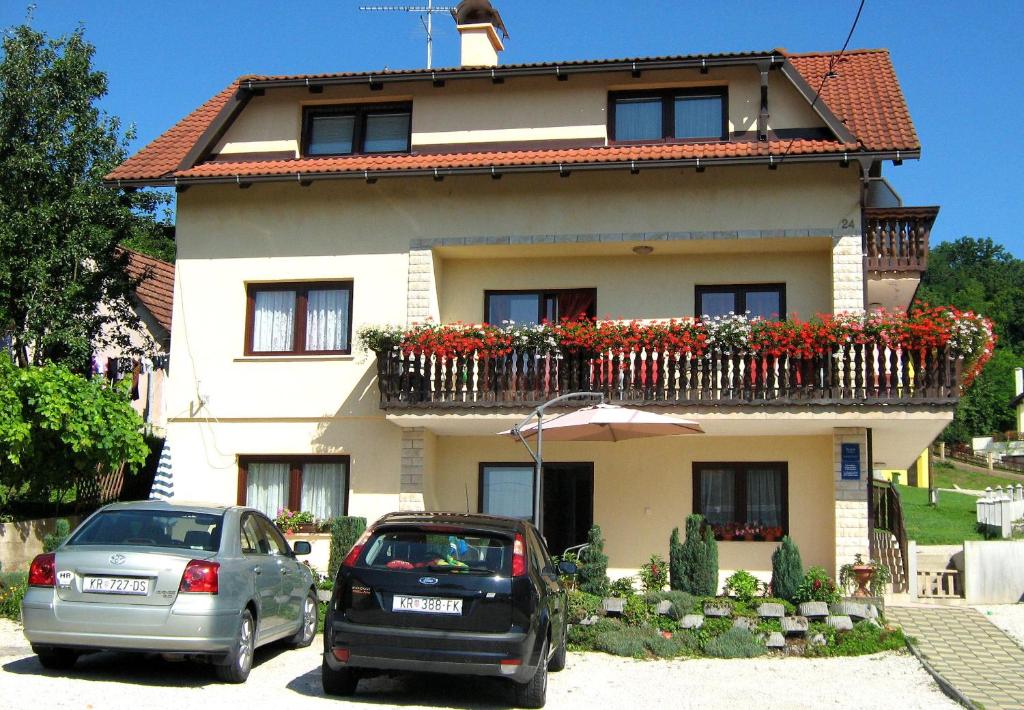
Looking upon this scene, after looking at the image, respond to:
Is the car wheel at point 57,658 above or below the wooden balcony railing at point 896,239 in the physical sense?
below

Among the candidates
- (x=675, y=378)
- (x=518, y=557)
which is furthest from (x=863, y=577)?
(x=518, y=557)

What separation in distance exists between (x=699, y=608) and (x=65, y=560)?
26.6ft

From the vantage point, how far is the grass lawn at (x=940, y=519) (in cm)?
3178

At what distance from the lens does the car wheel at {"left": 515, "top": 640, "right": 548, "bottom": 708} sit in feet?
33.0

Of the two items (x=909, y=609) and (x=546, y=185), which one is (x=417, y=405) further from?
(x=909, y=609)

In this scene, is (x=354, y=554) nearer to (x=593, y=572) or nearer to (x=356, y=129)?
(x=593, y=572)

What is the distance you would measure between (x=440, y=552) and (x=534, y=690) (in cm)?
147

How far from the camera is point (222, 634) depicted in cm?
1020

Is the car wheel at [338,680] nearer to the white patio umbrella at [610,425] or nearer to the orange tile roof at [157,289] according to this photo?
the white patio umbrella at [610,425]

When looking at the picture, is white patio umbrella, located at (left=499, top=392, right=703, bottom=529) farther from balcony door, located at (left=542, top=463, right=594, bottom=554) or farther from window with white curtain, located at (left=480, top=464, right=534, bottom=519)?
window with white curtain, located at (left=480, top=464, right=534, bottom=519)

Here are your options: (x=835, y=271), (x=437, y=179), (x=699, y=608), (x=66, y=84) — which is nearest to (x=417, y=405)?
(x=437, y=179)

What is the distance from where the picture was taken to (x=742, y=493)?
18.6 m

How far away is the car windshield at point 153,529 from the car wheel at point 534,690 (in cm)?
308

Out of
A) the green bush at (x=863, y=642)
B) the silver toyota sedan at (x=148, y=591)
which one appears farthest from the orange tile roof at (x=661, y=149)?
the silver toyota sedan at (x=148, y=591)
